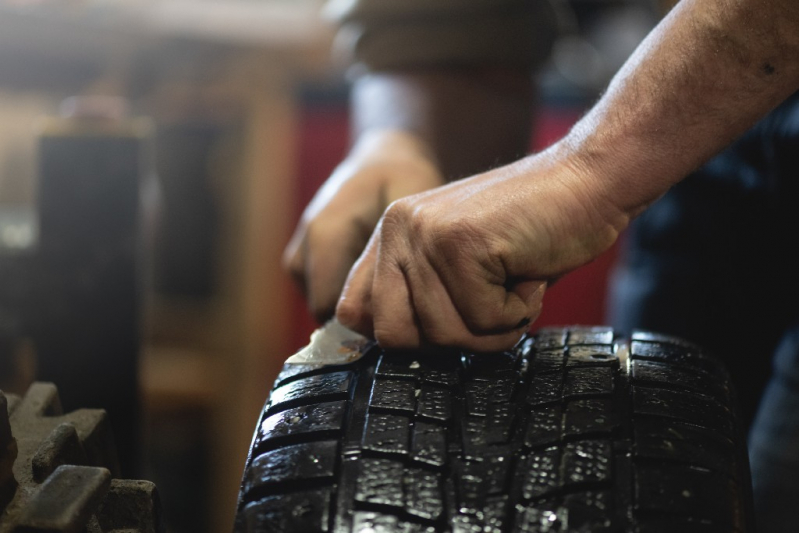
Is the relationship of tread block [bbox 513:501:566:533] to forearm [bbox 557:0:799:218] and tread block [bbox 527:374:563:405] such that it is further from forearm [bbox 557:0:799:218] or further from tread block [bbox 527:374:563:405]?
forearm [bbox 557:0:799:218]

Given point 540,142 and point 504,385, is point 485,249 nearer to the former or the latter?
point 504,385

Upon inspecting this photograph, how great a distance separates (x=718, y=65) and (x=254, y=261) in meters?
1.62

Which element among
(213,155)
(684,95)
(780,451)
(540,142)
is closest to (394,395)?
(684,95)

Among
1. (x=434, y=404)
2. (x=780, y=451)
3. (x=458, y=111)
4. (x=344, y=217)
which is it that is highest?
(x=458, y=111)

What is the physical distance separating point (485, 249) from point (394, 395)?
10 cm

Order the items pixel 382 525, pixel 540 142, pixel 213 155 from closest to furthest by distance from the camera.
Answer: pixel 382 525, pixel 540 142, pixel 213 155

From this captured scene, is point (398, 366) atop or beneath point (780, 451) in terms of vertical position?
atop

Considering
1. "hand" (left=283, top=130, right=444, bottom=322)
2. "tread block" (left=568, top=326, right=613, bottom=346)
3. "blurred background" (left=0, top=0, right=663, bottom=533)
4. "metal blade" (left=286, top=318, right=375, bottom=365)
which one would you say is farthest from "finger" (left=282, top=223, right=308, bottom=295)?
"blurred background" (left=0, top=0, right=663, bottom=533)

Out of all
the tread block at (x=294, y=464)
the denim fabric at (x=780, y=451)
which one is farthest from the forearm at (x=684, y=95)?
the denim fabric at (x=780, y=451)

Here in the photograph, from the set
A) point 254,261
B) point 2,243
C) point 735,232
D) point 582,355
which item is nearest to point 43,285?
point 2,243

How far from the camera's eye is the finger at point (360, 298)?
1.71 ft

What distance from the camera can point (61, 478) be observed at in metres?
0.37

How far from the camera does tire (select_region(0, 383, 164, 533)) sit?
348 millimetres

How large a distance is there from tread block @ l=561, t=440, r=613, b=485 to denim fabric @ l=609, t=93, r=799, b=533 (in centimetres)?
46
